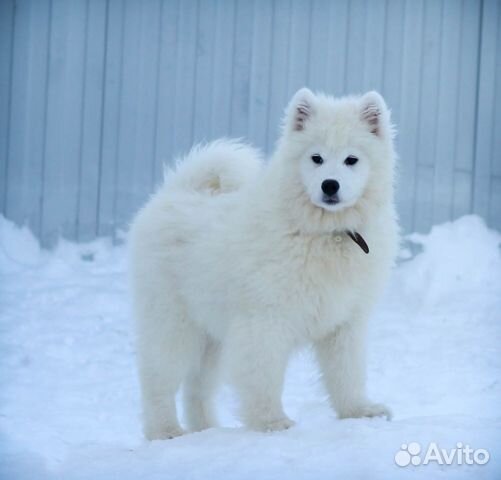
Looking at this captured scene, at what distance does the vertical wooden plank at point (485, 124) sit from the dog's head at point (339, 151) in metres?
3.89

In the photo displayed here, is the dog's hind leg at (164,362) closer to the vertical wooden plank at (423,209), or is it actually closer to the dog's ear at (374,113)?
the dog's ear at (374,113)

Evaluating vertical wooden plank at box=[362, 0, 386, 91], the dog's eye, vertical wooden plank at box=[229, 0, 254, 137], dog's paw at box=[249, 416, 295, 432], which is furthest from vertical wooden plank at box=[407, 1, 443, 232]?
dog's paw at box=[249, 416, 295, 432]

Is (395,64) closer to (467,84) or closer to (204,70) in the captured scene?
(467,84)

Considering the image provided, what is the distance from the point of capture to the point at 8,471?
3.51m

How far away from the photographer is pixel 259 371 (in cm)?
390

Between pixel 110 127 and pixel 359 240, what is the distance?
14.5 feet

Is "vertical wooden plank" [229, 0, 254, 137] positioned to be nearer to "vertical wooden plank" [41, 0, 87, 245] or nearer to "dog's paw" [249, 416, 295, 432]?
"vertical wooden plank" [41, 0, 87, 245]

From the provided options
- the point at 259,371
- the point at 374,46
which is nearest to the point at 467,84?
the point at 374,46

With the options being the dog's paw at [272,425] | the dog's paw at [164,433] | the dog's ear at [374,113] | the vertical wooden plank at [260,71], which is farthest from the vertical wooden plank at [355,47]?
the dog's paw at [272,425]

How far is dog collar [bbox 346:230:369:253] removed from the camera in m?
4.02

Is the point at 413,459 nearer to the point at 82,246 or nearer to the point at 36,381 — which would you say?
the point at 36,381

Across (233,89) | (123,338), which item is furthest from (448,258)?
(123,338)

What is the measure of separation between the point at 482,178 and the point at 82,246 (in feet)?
12.2

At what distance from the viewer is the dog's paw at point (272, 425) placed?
3873 millimetres
